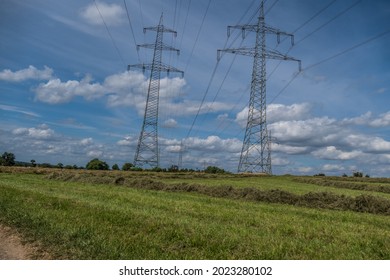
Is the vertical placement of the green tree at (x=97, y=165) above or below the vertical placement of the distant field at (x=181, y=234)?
above

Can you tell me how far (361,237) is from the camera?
40.5 ft

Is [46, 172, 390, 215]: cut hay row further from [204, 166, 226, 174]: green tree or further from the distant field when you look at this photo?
[204, 166, 226, 174]: green tree

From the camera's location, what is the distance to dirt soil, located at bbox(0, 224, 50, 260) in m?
9.47

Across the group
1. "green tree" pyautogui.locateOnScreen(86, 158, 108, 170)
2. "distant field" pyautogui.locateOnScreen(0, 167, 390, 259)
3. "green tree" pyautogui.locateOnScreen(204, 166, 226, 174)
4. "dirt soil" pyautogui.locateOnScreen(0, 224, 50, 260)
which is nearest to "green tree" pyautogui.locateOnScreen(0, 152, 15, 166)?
"green tree" pyautogui.locateOnScreen(86, 158, 108, 170)

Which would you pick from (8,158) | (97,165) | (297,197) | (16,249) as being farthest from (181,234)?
(8,158)

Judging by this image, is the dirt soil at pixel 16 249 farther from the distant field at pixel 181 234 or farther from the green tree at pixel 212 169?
the green tree at pixel 212 169

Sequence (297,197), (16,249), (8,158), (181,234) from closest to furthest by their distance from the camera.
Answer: (16,249)
(181,234)
(297,197)
(8,158)

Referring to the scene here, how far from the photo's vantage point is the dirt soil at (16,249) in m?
9.47

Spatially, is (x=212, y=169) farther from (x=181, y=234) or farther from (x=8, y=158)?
(x=181, y=234)

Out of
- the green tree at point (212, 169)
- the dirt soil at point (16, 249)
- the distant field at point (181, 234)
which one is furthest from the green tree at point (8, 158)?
the dirt soil at point (16, 249)

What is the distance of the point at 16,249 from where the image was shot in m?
10.2

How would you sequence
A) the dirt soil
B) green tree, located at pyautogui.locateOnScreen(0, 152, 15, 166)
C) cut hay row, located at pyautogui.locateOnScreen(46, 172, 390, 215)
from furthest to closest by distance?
green tree, located at pyautogui.locateOnScreen(0, 152, 15, 166), cut hay row, located at pyautogui.locateOnScreen(46, 172, 390, 215), the dirt soil
